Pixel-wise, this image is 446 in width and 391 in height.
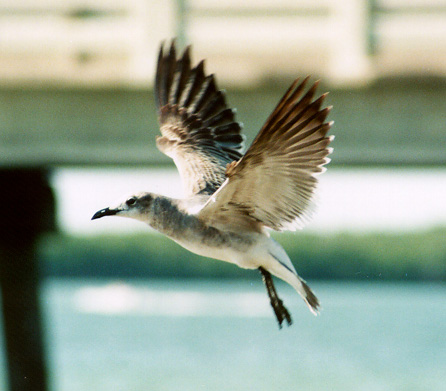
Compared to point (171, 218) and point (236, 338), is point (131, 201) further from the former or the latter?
point (236, 338)

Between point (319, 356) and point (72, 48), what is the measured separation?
1440 centimetres

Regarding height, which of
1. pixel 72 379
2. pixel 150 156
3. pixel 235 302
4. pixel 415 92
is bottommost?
pixel 235 302

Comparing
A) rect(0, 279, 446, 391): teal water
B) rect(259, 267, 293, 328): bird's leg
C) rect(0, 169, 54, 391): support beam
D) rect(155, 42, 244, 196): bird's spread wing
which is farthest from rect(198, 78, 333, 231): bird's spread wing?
rect(0, 279, 446, 391): teal water

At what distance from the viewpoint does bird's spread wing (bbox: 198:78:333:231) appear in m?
2.31

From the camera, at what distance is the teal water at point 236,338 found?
1762 centimetres

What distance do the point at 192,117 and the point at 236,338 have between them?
827 inches

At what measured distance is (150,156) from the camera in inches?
307

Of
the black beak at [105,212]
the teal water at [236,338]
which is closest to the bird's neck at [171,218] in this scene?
the black beak at [105,212]

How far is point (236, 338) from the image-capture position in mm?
24188

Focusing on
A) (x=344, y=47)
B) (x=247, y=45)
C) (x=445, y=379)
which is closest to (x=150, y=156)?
(x=247, y=45)

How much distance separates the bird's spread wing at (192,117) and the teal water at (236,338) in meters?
8.08

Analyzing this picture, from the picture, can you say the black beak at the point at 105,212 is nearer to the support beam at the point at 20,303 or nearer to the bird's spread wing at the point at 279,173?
the bird's spread wing at the point at 279,173

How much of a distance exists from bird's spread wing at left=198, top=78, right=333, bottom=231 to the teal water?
9.11 m

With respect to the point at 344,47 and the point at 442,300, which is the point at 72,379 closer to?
the point at 344,47
